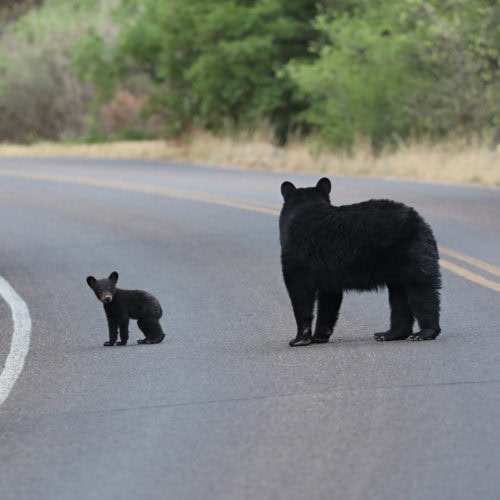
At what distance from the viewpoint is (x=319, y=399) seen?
8.03 metres

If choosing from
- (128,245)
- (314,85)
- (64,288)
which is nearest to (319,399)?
(64,288)

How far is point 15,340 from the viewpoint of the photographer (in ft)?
37.1

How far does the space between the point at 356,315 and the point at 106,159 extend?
27.9m

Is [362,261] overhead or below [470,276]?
overhead

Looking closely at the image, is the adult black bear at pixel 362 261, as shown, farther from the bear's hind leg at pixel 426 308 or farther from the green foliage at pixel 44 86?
the green foliage at pixel 44 86

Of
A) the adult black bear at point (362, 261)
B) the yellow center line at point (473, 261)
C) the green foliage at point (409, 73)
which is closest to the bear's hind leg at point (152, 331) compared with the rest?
the adult black bear at point (362, 261)

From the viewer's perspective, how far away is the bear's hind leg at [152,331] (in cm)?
1059

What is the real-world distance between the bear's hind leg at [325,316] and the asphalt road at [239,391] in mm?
183

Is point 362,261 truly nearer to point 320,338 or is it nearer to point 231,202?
point 320,338

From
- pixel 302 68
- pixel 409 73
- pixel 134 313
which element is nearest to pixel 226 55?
pixel 302 68

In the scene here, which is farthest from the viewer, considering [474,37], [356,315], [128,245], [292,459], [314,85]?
[314,85]

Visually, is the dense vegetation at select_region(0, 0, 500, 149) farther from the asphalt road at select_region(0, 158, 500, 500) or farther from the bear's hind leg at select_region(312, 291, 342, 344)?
the bear's hind leg at select_region(312, 291, 342, 344)

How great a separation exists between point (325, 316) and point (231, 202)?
41.4ft

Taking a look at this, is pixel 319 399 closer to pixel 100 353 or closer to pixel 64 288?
pixel 100 353
